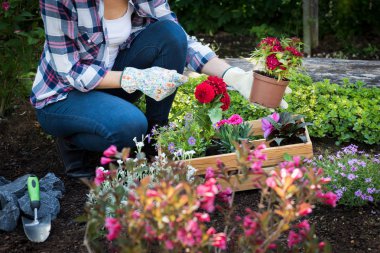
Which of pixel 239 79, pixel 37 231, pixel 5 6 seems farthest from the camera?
pixel 5 6

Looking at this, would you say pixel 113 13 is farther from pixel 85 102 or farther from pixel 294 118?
pixel 294 118

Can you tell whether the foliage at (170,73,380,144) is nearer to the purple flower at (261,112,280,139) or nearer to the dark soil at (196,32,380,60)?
the purple flower at (261,112,280,139)

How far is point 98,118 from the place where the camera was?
2676 millimetres

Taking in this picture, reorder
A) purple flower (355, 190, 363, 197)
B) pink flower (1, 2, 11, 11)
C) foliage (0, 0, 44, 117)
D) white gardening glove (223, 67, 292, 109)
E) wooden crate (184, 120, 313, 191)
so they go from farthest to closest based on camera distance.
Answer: foliage (0, 0, 44, 117)
pink flower (1, 2, 11, 11)
white gardening glove (223, 67, 292, 109)
wooden crate (184, 120, 313, 191)
purple flower (355, 190, 363, 197)

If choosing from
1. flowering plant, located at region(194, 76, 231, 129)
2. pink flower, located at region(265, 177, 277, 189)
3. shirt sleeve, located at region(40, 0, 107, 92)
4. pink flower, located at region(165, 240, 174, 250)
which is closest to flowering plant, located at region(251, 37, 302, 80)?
flowering plant, located at region(194, 76, 231, 129)

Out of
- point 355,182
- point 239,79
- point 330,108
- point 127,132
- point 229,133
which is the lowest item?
point 330,108

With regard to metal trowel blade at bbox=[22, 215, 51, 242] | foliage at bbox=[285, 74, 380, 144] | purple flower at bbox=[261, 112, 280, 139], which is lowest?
foliage at bbox=[285, 74, 380, 144]

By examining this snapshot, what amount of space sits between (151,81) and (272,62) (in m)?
A: 0.57

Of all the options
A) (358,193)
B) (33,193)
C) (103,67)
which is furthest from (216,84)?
(33,193)

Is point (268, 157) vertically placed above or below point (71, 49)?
below

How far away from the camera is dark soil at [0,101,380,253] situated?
7.79 ft

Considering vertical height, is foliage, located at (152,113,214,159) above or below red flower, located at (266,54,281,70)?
below

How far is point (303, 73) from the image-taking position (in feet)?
13.3

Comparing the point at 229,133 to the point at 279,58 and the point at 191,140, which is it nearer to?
the point at 191,140
